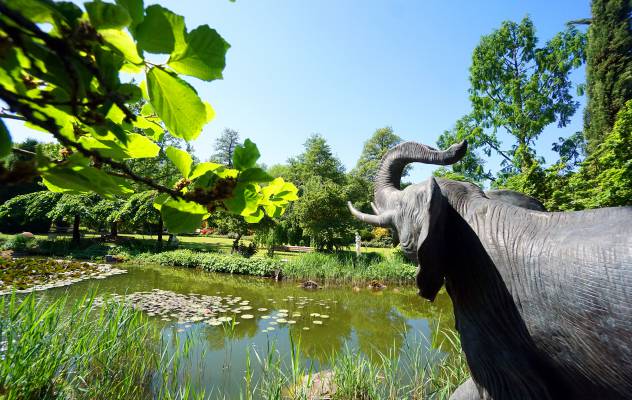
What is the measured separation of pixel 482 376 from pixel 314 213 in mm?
17401

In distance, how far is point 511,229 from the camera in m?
1.35

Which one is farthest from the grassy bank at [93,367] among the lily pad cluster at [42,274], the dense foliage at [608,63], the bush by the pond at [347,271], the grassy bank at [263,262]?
the dense foliage at [608,63]

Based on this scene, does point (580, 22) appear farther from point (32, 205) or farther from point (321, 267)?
point (32, 205)

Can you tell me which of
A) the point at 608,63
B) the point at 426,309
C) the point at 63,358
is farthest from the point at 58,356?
the point at 608,63

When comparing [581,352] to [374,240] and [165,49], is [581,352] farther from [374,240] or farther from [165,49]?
[374,240]

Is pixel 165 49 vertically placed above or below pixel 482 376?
above

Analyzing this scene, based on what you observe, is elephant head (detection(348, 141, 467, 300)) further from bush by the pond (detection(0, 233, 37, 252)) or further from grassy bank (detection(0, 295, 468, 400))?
bush by the pond (detection(0, 233, 37, 252))

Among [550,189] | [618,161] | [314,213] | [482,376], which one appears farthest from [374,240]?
[482,376]

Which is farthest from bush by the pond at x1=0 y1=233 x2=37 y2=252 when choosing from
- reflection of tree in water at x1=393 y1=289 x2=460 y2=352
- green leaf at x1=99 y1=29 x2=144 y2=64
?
green leaf at x1=99 y1=29 x2=144 y2=64

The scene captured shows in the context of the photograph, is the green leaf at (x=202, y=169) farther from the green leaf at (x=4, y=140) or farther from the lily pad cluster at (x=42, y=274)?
the lily pad cluster at (x=42, y=274)

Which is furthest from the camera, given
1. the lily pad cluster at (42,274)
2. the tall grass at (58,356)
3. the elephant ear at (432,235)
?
the lily pad cluster at (42,274)

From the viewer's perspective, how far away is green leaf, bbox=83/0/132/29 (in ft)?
1.42

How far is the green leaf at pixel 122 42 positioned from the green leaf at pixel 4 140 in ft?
0.62

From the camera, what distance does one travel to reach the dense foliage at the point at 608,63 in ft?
42.9
